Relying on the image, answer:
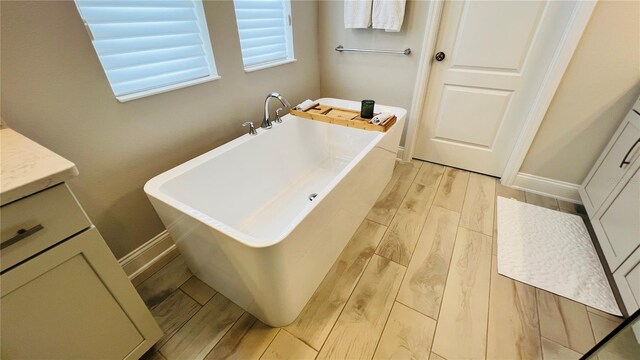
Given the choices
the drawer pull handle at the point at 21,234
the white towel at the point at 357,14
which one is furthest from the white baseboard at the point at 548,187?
the drawer pull handle at the point at 21,234

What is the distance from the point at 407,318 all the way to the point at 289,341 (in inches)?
22.4

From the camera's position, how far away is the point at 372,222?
6.01ft

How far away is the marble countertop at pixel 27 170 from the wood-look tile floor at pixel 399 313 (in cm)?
91

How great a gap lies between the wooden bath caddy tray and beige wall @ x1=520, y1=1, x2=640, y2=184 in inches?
44.0

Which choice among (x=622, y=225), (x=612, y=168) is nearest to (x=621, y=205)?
(x=622, y=225)

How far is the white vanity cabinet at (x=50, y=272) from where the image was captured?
0.63 m

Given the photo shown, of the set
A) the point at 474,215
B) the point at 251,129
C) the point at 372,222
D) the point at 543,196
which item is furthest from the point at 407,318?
the point at 543,196

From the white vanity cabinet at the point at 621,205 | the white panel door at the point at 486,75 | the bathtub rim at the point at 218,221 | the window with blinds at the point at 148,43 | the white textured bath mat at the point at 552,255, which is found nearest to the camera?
the bathtub rim at the point at 218,221

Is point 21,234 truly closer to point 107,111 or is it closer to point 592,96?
point 107,111

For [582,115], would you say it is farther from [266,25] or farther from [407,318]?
[266,25]

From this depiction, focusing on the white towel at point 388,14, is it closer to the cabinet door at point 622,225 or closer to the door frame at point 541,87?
the door frame at point 541,87

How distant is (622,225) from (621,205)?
0.40 feet

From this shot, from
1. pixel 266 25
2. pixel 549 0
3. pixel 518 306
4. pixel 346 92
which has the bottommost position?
pixel 518 306

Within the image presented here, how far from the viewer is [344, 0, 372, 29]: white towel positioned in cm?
199
